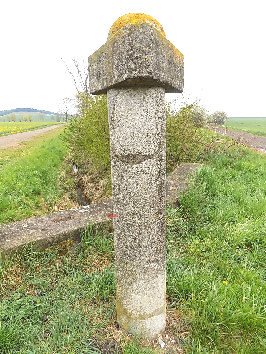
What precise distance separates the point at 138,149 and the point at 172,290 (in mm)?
1708

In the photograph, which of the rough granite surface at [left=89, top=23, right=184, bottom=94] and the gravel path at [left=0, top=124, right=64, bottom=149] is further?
the gravel path at [left=0, top=124, right=64, bottom=149]

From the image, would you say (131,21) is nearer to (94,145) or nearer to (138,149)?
(138,149)

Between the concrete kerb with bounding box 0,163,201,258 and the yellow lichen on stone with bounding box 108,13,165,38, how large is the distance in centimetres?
254

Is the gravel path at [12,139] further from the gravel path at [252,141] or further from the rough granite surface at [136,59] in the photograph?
the rough granite surface at [136,59]

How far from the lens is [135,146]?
1747 mm

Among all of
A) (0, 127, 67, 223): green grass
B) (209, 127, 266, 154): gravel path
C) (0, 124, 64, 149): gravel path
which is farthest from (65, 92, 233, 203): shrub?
(0, 124, 64, 149): gravel path

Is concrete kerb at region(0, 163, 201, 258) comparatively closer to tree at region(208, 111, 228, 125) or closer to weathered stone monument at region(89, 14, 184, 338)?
weathered stone monument at region(89, 14, 184, 338)

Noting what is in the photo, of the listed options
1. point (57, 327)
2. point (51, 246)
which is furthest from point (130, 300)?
point (51, 246)

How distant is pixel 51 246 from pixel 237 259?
2.58 m

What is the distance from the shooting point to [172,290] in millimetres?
2555

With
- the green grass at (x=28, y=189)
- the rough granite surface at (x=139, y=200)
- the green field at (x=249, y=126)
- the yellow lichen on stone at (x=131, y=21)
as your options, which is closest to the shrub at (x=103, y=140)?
the green grass at (x=28, y=189)

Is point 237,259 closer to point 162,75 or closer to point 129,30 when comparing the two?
point 162,75

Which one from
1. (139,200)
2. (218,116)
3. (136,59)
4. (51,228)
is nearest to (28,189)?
(51,228)

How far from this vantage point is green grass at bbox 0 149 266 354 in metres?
2.02
